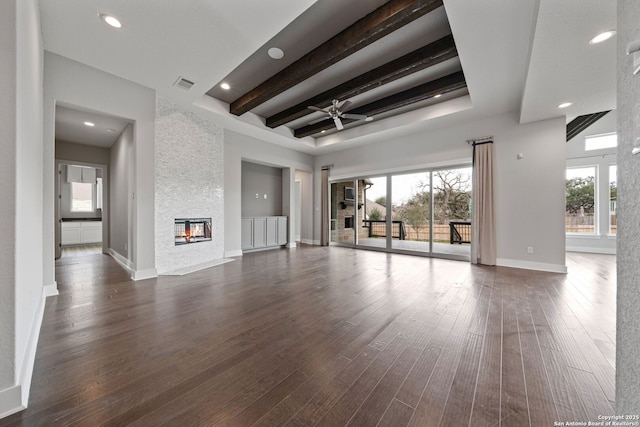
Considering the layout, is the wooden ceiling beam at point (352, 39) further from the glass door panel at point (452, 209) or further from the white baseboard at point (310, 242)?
the white baseboard at point (310, 242)

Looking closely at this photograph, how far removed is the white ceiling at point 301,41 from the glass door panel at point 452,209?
1.78 m

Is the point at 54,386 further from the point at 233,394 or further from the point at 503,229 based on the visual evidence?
the point at 503,229

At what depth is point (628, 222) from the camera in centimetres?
89

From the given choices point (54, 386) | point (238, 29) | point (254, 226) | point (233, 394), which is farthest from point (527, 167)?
point (54, 386)

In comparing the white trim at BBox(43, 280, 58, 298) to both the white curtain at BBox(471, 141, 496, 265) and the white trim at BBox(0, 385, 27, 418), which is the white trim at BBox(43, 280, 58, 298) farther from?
the white curtain at BBox(471, 141, 496, 265)

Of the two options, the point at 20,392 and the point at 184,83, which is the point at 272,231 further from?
the point at 20,392

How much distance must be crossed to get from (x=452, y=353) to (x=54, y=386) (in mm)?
2633

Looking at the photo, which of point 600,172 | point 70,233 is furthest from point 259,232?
point 600,172

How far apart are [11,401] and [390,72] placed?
184 inches

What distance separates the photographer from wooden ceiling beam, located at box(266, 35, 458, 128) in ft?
10.0

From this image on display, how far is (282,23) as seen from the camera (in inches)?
100

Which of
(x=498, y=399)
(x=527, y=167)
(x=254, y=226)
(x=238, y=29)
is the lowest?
(x=498, y=399)

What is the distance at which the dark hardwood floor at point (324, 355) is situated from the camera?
4.14 ft

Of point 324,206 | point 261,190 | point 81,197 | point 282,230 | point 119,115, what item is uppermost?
point 119,115
